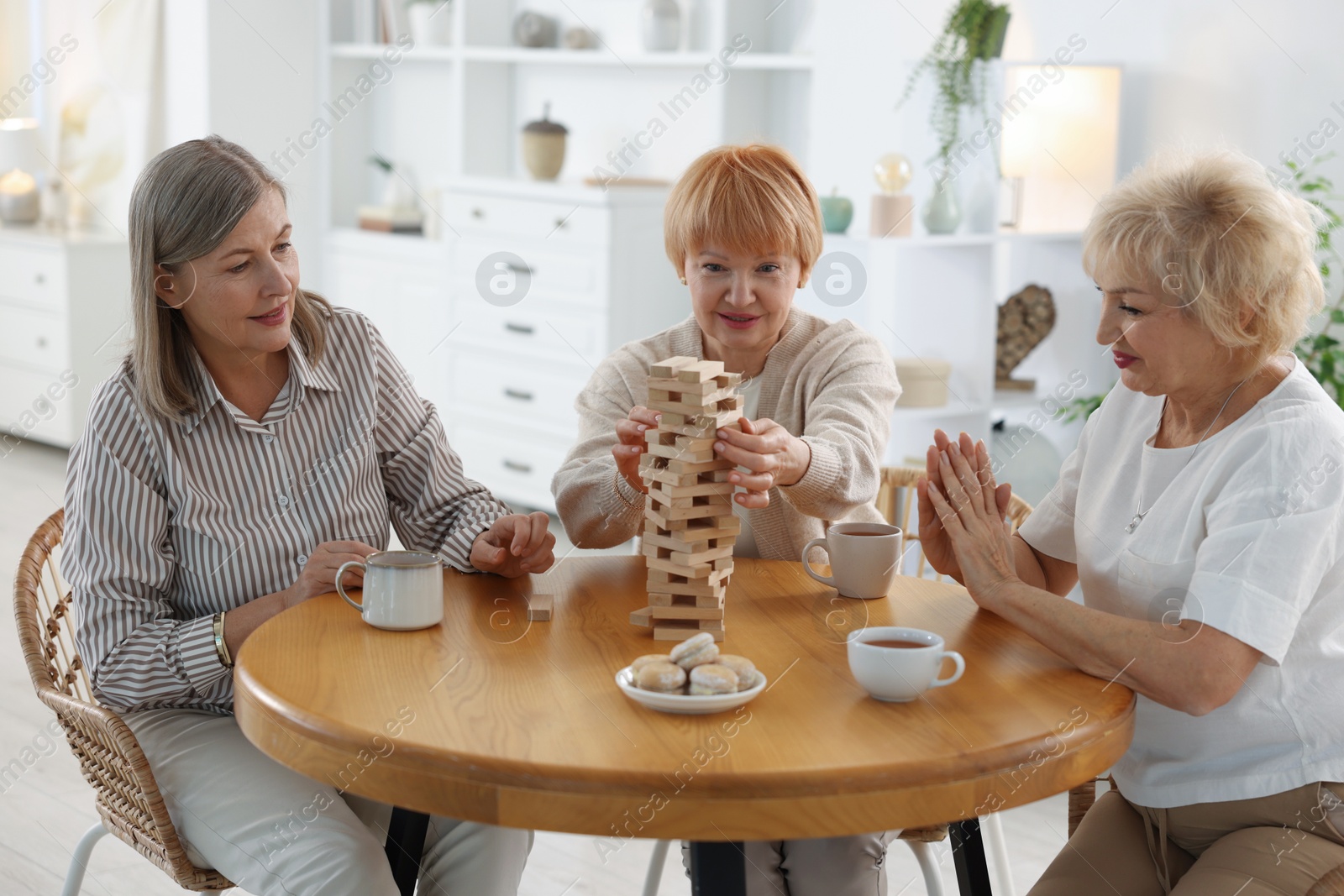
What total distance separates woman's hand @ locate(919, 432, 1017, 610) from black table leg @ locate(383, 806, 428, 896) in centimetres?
73

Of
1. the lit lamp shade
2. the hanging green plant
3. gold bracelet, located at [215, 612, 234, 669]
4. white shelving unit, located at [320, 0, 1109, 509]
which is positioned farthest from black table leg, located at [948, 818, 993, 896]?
the lit lamp shade

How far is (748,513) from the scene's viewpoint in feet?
6.55

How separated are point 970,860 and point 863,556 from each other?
0.39m

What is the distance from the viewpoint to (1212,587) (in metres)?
1.38

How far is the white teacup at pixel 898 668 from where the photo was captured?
131 cm

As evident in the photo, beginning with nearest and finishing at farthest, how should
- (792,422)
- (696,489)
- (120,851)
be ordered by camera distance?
(696,489) → (792,422) → (120,851)

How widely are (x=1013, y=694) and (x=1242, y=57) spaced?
2.68 metres

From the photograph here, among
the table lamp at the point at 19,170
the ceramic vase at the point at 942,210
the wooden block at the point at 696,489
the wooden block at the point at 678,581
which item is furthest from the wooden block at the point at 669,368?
the table lamp at the point at 19,170

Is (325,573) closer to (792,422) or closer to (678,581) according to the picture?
(678,581)

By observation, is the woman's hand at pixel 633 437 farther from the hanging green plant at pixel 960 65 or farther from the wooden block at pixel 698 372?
the hanging green plant at pixel 960 65

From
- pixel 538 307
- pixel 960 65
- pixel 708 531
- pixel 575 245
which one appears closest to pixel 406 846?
pixel 708 531

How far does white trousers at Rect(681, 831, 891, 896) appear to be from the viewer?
5.63ft

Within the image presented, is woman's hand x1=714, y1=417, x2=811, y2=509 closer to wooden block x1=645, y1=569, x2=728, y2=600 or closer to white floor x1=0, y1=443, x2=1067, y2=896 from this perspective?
wooden block x1=645, y1=569, x2=728, y2=600

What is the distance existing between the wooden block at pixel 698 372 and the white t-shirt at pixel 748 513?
1.66 ft
